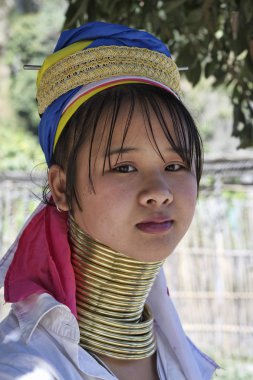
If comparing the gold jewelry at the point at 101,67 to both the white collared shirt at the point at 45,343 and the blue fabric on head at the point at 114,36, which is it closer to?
the blue fabric on head at the point at 114,36

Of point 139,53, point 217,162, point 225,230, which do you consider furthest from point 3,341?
point 225,230

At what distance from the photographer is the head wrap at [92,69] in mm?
1946

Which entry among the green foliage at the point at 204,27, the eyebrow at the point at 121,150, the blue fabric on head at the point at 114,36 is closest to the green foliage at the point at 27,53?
the green foliage at the point at 204,27

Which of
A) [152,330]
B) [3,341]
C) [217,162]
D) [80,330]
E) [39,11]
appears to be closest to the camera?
[3,341]

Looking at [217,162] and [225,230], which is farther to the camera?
[225,230]

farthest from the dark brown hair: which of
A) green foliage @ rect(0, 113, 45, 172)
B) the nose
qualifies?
green foliage @ rect(0, 113, 45, 172)

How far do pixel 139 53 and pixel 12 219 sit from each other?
6864mm

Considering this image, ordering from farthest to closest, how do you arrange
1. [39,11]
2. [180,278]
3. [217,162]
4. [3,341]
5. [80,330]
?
[39,11] < [180,278] < [217,162] < [80,330] < [3,341]

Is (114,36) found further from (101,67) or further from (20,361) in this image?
(20,361)

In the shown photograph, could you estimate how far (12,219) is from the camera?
28.6ft

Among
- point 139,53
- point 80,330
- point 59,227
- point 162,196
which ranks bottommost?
point 80,330

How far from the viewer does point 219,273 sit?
27.1ft

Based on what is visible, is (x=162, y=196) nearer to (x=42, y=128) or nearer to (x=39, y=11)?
(x=42, y=128)

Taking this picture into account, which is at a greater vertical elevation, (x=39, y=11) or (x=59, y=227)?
(x=59, y=227)
